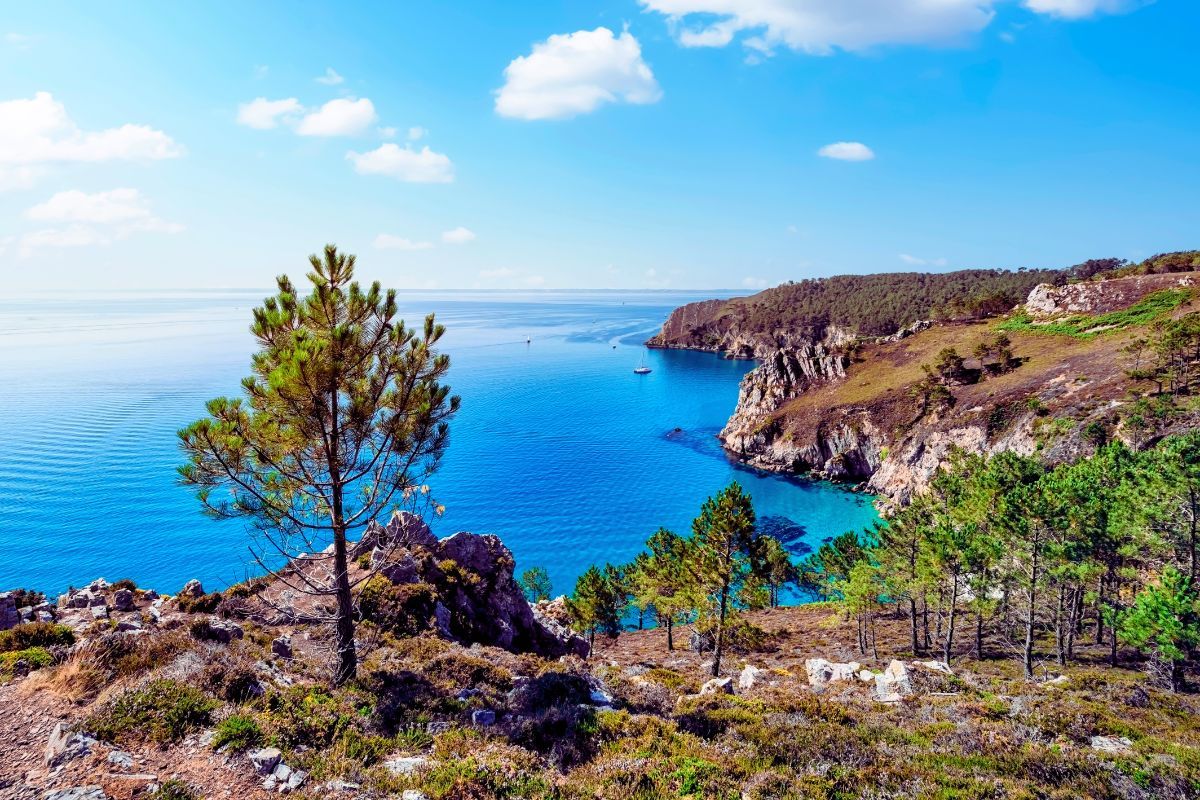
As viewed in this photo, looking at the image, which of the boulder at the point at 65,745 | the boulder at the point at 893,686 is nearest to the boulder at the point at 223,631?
the boulder at the point at 65,745

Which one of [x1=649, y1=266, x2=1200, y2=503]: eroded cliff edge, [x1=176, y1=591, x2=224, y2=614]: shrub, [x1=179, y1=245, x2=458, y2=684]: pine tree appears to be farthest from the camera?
[x1=649, y1=266, x2=1200, y2=503]: eroded cliff edge

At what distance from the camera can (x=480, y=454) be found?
294ft

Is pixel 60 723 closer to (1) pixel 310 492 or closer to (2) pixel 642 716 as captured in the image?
(1) pixel 310 492

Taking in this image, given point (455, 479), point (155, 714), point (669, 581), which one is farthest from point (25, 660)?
point (455, 479)

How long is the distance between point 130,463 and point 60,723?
3234 inches

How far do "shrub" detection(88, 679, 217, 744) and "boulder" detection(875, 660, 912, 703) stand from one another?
2189 centimetres

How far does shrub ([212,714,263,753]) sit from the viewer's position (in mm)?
10422

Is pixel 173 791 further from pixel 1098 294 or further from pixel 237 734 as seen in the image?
pixel 1098 294

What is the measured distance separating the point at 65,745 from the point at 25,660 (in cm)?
595

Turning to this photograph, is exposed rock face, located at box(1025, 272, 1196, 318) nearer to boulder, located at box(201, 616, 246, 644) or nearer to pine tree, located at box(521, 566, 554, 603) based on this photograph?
pine tree, located at box(521, 566, 554, 603)

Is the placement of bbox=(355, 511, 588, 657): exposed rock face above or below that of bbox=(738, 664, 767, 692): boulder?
above

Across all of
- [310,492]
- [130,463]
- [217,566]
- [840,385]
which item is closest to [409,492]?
[310,492]

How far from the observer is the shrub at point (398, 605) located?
22.3m

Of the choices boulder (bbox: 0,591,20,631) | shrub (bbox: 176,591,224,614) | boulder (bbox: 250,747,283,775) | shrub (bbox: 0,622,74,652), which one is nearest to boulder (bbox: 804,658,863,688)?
boulder (bbox: 250,747,283,775)
